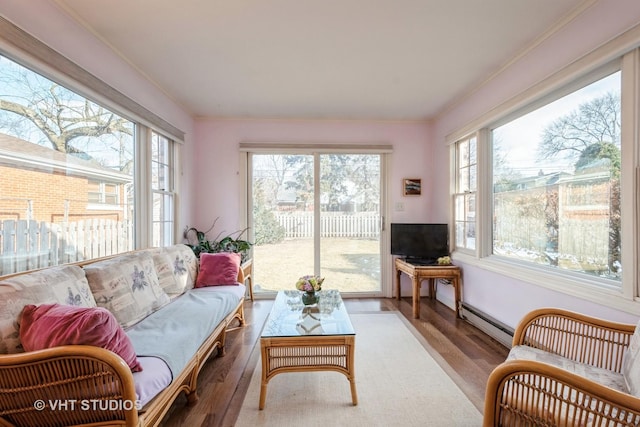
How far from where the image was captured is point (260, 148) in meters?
3.86

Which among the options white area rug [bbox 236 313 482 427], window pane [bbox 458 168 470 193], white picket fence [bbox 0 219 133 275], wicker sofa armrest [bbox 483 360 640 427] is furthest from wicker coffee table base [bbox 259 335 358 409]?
window pane [bbox 458 168 470 193]

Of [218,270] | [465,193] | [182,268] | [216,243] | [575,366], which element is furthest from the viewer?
[216,243]

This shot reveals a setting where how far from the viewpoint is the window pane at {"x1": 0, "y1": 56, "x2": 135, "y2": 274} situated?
1602 mm

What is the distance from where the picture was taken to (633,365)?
1.21 meters

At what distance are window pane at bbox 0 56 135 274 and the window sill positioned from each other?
136 inches

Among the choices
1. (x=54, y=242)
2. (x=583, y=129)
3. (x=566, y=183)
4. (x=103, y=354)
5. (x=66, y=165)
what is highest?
(x=583, y=129)

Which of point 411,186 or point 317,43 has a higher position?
point 317,43

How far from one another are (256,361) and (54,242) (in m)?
1.65

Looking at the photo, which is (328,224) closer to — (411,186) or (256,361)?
(411,186)

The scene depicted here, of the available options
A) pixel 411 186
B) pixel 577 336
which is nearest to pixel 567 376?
pixel 577 336

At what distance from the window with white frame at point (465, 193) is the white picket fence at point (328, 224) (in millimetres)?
1057

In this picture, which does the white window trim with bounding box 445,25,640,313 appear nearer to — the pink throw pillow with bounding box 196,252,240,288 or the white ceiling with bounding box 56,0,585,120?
the white ceiling with bounding box 56,0,585,120

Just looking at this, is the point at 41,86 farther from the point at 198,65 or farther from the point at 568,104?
the point at 568,104

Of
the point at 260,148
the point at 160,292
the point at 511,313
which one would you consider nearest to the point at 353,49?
the point at 260,148
